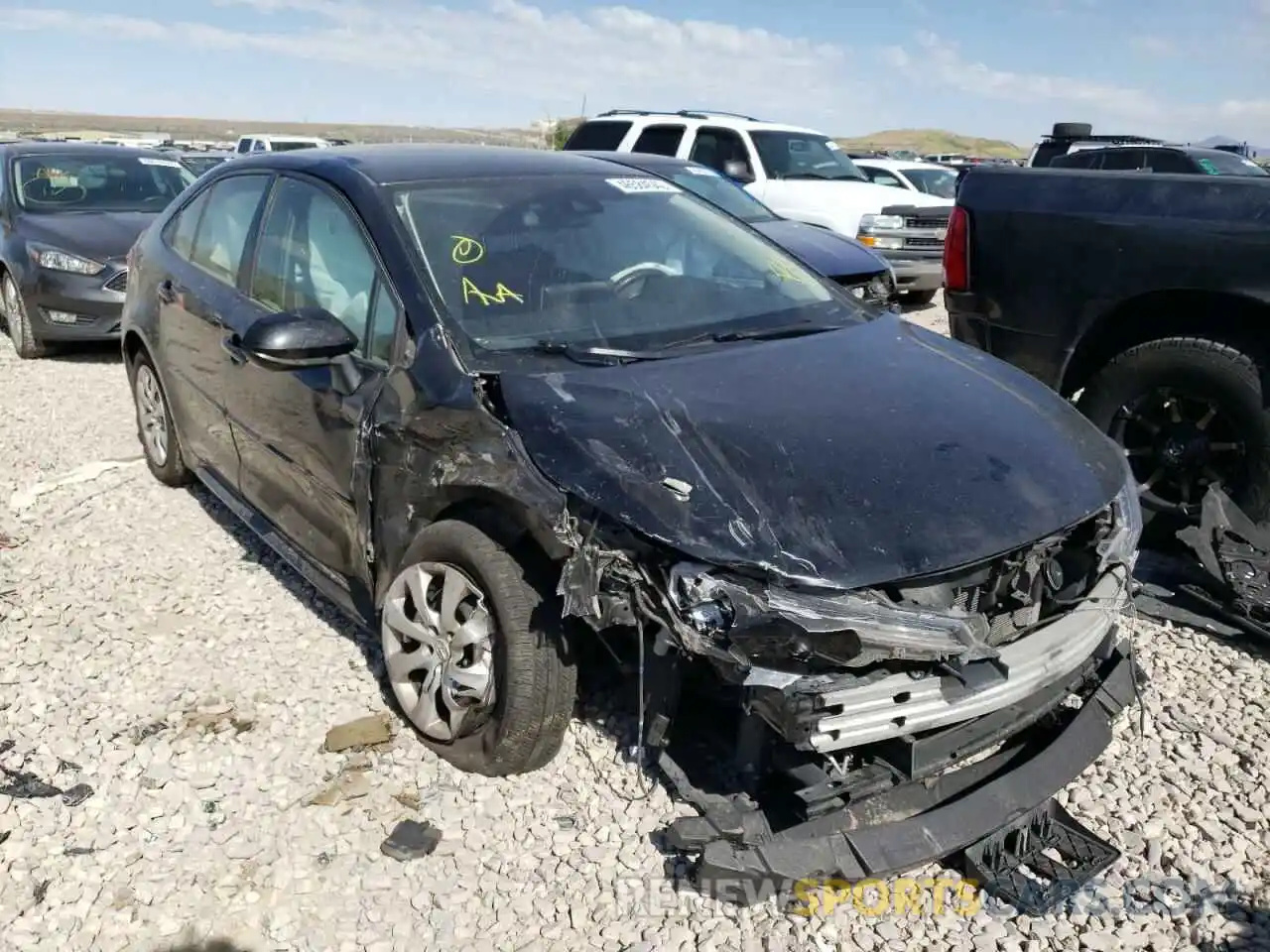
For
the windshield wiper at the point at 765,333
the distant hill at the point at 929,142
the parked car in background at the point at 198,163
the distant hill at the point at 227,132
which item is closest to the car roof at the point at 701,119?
the parked car in background at the point at 198,163

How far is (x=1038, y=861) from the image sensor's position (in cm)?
265

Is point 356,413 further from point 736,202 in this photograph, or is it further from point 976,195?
point 736,202

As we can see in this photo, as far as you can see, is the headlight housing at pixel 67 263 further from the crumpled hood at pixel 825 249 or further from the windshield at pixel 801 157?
the windshield at pixel 801 157

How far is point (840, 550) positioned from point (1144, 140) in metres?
15.3

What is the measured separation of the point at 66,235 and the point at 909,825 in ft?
27.7

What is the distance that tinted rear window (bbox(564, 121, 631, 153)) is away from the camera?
36.4 feet

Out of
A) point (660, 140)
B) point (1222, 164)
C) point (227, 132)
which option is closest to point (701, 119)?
point (660, 140)

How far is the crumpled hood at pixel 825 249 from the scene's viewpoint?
7.69 m

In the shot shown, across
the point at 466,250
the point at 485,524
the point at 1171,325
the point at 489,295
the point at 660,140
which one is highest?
the point at 660,140

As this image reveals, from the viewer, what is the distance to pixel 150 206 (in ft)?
30.9

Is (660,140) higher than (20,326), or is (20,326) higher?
(660,140)

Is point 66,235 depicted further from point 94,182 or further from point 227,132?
point 227,132

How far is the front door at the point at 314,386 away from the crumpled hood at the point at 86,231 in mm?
5114

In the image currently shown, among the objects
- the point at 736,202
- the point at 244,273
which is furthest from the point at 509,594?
the point at 736,202
